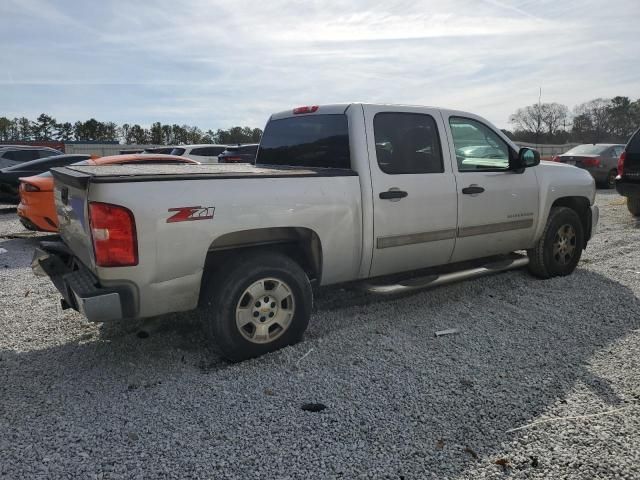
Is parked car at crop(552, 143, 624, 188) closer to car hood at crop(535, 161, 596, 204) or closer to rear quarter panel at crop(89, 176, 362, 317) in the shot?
car hood at crop(535, 161, 596, 204)

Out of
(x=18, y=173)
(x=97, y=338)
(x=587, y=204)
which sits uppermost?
(x=18, y=173)

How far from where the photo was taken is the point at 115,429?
2852 mm

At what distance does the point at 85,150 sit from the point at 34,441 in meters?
51.2

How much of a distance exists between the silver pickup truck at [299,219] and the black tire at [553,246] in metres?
0.02

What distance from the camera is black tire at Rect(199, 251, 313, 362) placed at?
11.5ft

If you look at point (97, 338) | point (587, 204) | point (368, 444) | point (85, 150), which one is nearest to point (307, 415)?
point (368, 444)

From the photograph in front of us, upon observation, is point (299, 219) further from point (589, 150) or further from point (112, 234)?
point (589, 150)

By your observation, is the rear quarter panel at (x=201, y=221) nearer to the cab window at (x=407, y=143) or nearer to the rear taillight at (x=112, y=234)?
the rear taillight at (x=112, y=234)

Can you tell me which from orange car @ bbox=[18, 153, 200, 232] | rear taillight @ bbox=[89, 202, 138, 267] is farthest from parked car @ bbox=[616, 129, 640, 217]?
rear taillight @ bbox=[89, 202, 138, 267]

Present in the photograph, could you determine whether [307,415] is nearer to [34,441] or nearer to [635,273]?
[34,441]

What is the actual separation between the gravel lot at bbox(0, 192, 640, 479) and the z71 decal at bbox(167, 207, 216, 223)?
1104 millimetres

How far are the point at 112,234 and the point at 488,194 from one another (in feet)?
11.4

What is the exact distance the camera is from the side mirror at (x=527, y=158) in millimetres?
5043

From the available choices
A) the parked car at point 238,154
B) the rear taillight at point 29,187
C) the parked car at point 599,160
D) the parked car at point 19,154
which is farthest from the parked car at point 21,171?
the parked car at point 599,160
